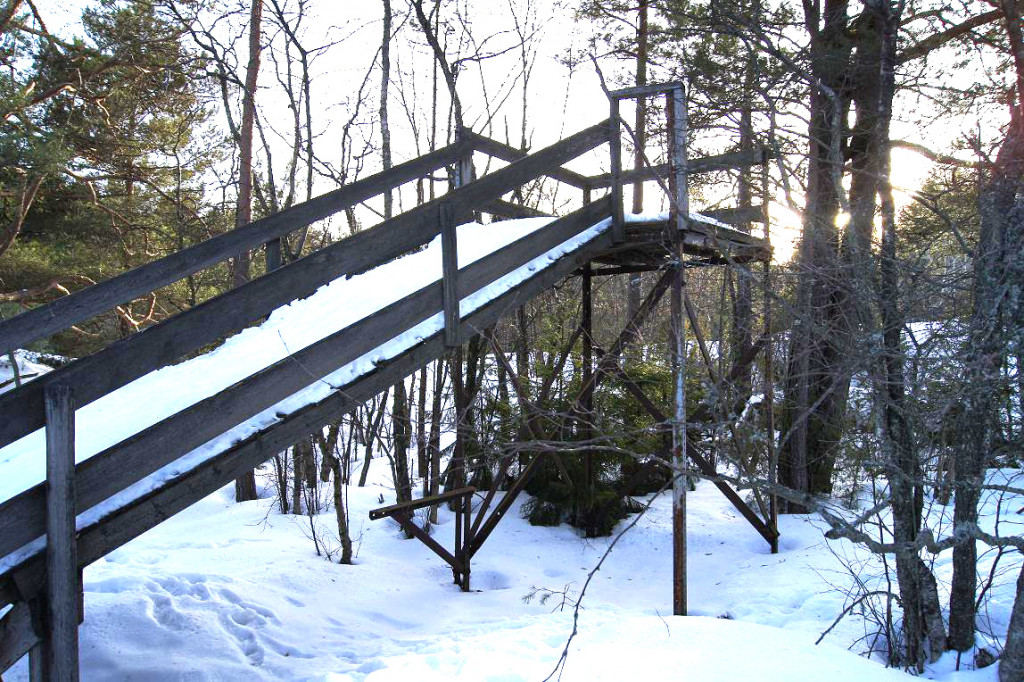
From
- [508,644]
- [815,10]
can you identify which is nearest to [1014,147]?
[508,644]

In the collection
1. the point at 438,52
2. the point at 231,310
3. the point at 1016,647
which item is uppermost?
the point at 438,52

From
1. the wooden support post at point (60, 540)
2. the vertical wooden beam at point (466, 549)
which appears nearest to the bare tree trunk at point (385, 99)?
the vertical wooden beam at point (466, 549)

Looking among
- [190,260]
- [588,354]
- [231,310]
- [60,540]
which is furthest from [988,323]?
[588,354]

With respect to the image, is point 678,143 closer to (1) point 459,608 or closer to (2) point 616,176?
(2) point 616,176

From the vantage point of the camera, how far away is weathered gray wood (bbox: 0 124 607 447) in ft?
9.59

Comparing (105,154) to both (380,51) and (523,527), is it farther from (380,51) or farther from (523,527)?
(523,527)

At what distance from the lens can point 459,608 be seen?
654 cm

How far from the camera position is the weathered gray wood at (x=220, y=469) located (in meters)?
3.21

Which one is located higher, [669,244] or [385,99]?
[385,99]

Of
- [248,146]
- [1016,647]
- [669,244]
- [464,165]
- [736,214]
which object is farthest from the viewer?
[248,146]

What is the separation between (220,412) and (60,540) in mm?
Answer: 782

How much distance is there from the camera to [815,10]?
8.61 meters

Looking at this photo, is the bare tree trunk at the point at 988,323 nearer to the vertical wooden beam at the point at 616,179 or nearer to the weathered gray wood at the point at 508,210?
the vertical wooden beam at the point at 616,179

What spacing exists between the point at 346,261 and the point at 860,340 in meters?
2.57
